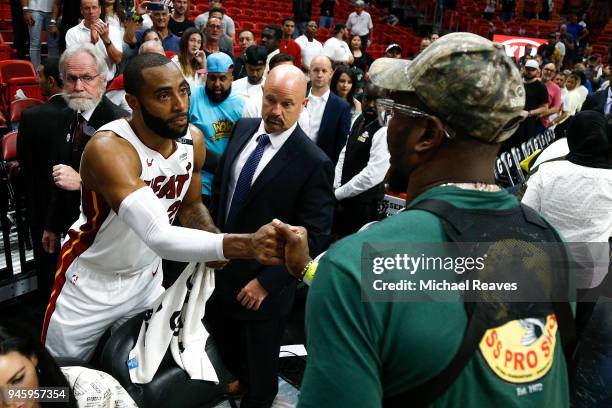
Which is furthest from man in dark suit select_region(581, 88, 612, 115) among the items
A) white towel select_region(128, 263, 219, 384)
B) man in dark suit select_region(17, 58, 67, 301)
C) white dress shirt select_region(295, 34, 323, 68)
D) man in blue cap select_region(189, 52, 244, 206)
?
white towel select_region(128, 263, 219, 384)

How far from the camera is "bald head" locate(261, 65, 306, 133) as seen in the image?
3160 millimetres

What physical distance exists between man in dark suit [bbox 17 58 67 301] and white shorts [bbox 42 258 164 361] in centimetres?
136

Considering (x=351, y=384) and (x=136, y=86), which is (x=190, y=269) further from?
(x=351, y=384)

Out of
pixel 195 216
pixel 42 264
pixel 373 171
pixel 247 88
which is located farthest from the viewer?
pixel 247 88

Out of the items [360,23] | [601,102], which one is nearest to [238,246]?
[601,102]

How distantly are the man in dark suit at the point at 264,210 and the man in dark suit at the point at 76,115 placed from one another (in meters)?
0.87

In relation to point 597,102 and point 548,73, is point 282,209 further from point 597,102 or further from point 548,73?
point 548,73

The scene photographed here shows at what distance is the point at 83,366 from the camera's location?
2.29 metres

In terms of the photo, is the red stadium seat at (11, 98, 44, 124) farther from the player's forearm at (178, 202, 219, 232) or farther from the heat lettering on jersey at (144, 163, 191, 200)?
the heat lettering on jersey at (144, 163, 191, 200)

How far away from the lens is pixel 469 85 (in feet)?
3.59

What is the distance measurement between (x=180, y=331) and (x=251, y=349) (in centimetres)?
74

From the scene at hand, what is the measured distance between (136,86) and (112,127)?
0.65ft

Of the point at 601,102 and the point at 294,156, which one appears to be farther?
the point at 601,102

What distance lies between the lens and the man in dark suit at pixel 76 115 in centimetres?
351
